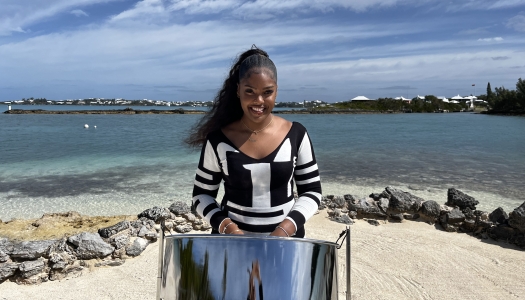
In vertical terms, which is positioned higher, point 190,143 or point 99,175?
point 190,143

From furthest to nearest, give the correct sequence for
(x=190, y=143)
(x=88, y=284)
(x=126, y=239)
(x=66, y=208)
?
(x=66, y=208) < (x=126, y=239) < (x=88, y=284) < (x=190, y=143)

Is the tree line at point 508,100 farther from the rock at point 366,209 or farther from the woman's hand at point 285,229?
the woman's hand at point 285,229

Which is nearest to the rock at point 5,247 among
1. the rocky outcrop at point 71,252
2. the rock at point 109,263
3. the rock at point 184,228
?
the rocky outcrop at point 71,252

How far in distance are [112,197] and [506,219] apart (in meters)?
6.72

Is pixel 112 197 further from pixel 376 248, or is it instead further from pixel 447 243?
pixel 447 243

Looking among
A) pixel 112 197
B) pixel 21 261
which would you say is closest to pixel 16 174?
pixel 112 197

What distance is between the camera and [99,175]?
1034 cm

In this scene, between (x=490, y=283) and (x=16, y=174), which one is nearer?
(x=490, y=283)

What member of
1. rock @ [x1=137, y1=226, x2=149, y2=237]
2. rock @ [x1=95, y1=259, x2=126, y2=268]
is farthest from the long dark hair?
rock @ [x1=137, y1=226, x2=149, y2=237]

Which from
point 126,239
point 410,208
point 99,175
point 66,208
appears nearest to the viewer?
point 126,239

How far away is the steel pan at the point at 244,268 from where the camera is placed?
1188 millimetres

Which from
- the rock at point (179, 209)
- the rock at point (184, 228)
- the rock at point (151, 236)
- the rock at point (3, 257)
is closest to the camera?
the rock at point (3, 257)

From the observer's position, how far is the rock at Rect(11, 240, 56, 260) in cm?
380

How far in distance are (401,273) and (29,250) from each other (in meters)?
3.66
